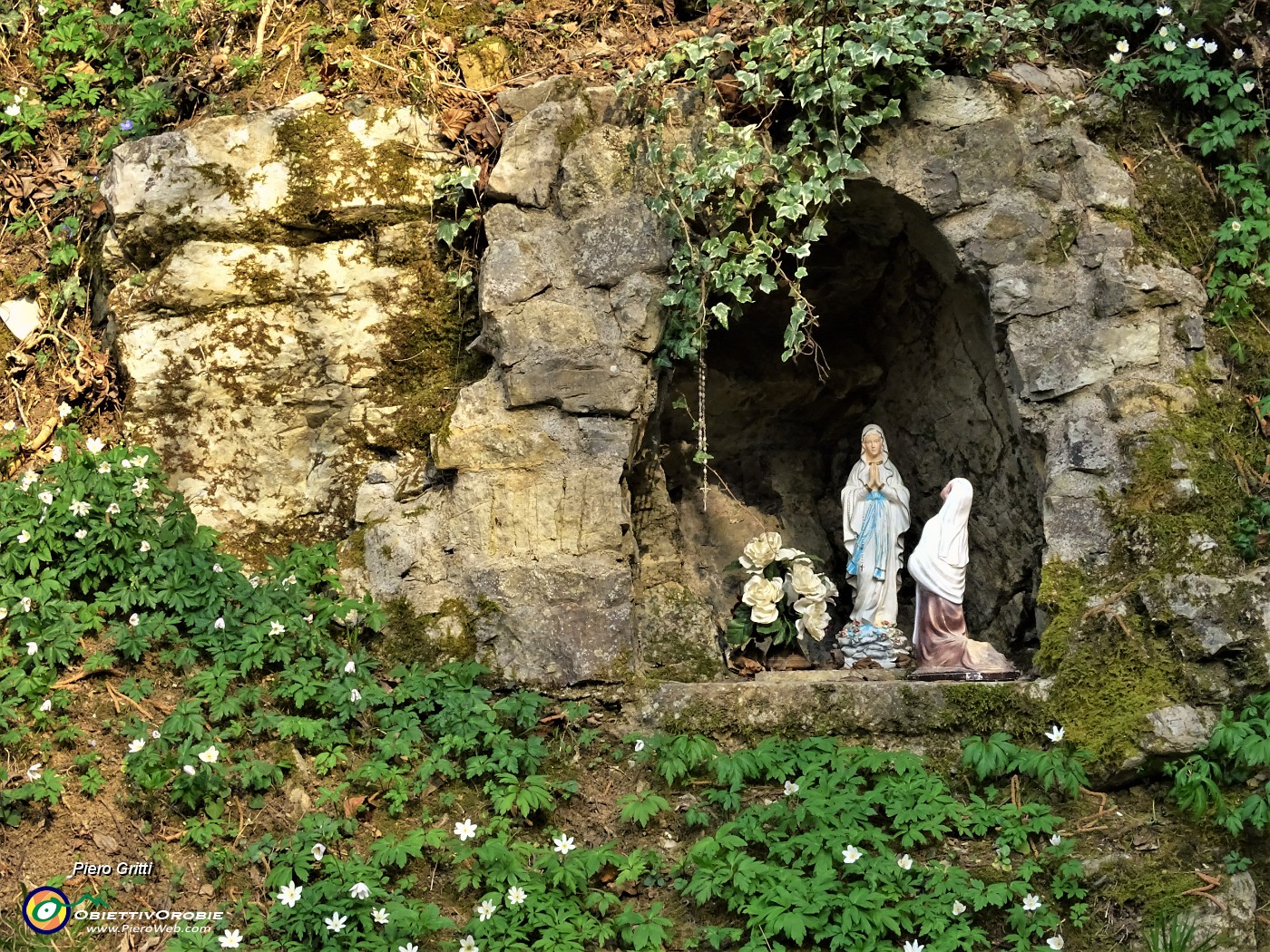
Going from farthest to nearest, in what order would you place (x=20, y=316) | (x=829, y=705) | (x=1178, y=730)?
(x=20, y=316), (x=829, y=705), (x=1178, y=730)

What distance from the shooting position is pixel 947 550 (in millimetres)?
5965

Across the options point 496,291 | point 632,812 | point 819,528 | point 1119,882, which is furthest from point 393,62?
point 1119,882

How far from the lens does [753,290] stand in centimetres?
694

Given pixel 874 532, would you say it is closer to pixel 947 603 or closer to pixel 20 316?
pixel 947 603

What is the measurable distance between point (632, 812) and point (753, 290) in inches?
120

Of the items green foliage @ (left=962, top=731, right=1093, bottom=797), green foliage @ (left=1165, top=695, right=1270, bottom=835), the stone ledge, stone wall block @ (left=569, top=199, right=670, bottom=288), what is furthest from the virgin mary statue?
green foliage @ (left=1165, top=695, right=1270, bottom=835)

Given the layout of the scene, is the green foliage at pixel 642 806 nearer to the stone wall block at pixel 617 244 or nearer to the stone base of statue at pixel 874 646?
the stone base of statue at pixel 874 646

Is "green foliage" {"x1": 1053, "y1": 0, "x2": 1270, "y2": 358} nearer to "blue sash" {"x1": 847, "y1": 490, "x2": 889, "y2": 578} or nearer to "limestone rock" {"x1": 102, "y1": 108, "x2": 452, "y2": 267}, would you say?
"blue sash" {"x1": 847, "y1": 490, "x2": 889, "y2": 578}

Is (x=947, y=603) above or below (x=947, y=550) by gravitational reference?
below

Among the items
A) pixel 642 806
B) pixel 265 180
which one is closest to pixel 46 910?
pixel 642 806

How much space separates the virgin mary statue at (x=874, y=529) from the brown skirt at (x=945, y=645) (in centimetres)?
30

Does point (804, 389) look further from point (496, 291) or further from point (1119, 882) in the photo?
point (1119, 882)

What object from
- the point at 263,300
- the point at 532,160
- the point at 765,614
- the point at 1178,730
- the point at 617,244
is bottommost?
the point at 1178,730

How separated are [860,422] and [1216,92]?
94.9 inches
